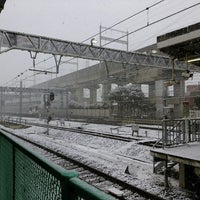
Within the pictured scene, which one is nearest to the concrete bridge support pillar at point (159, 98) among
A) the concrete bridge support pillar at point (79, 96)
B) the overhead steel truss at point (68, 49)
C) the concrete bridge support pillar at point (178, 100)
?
the concrete bridge support pillar at point (178, 100)

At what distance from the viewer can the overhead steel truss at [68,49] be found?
18.9m

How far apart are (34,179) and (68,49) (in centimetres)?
1926

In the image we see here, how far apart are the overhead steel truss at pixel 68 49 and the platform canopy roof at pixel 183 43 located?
6279 millimetres

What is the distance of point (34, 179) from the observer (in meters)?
3.02

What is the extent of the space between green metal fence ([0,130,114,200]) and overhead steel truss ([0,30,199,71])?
1399 centimetres

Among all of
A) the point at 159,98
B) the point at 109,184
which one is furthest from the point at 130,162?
the point at 159,98

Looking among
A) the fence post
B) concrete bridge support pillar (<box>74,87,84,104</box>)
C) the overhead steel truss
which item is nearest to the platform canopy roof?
the overhead steel truss

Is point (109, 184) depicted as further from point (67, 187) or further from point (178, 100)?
point (178, 100)

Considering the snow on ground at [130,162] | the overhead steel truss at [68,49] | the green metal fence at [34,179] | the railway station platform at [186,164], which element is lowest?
the snow on ground at [130,162]

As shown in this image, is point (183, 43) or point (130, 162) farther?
point (130, 162)

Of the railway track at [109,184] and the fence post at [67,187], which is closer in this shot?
the fence post at [67,187]

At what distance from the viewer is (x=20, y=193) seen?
3527mm

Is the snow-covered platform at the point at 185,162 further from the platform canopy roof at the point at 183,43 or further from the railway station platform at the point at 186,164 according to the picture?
the platform canopy roof at the point at 183,43

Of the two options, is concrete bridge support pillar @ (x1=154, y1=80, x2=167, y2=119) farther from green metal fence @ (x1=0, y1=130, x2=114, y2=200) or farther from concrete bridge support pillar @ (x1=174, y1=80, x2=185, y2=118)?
green metal fence @ (x1=0, y1=130, x2=114, y2=200)
